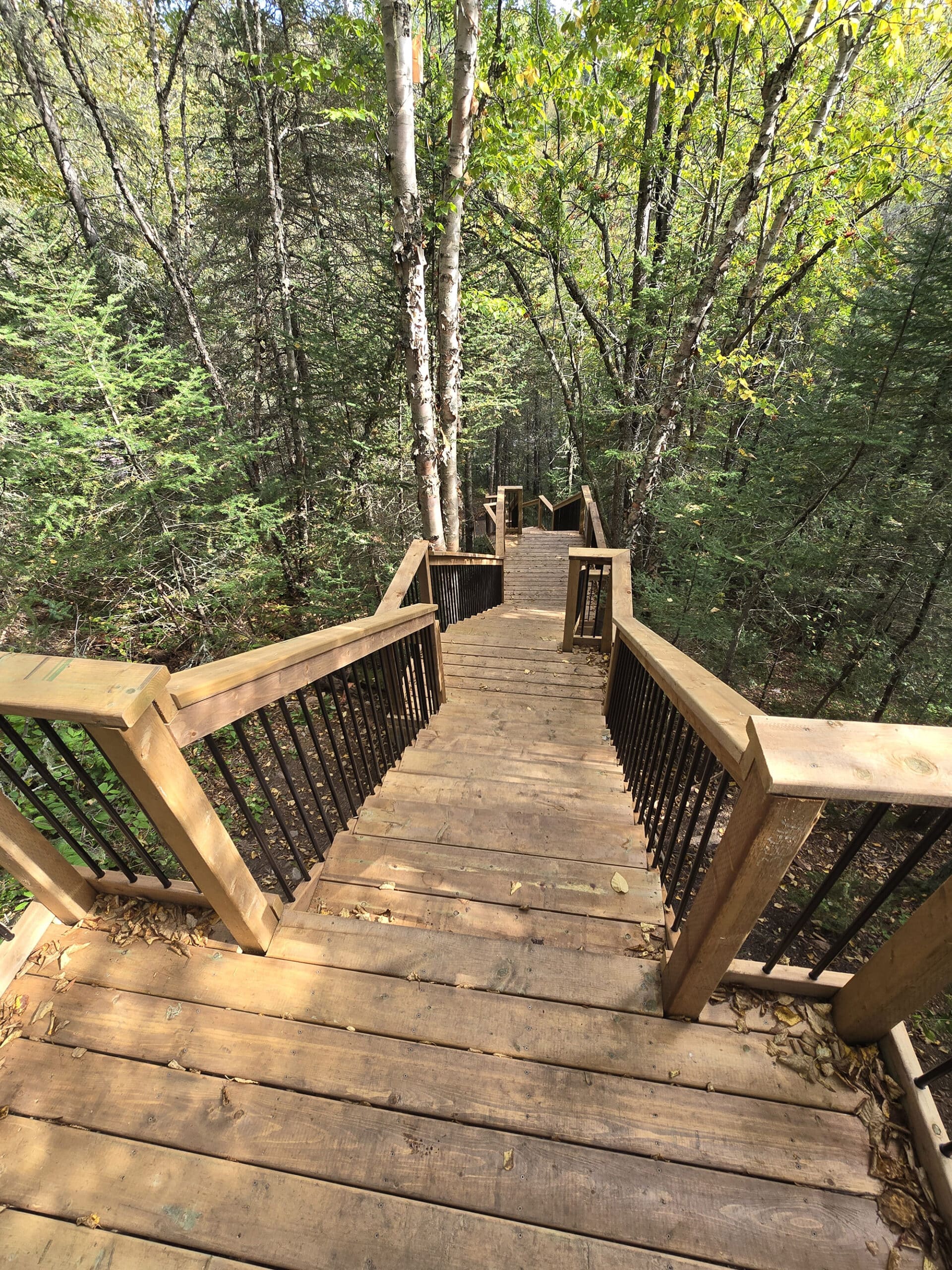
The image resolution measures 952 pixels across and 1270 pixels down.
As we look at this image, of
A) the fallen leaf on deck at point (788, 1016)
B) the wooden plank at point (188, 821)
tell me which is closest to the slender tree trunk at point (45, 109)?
the wooden plank at point (188, 821)

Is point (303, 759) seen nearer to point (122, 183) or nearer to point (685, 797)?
point (685, 797)

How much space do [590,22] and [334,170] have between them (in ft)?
16.4

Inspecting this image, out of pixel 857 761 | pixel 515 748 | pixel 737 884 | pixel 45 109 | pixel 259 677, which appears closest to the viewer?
pixel 857 761

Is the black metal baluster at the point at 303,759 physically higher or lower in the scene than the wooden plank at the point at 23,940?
higher

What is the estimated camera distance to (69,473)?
4414mm

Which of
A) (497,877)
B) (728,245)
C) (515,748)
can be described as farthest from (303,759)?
(728,245)

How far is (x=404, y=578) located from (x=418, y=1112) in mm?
3213

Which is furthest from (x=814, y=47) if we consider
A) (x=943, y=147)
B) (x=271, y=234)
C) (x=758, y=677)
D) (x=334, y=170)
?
(x=758, y=677)

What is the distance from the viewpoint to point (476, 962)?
1.63 metres

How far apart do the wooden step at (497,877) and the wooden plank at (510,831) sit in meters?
0.04

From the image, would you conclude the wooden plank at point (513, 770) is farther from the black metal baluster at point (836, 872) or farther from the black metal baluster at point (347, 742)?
the black metal baluster at point (836, 872)

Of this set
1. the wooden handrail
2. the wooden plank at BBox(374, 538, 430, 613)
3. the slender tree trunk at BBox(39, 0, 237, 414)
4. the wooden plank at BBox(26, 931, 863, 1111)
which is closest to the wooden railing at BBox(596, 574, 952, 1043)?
the wooden plank at BBox(26, 931, 863, 1111)

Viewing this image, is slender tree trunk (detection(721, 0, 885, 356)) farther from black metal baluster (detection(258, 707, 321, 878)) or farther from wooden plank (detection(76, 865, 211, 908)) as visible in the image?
wooden plank (detection(76, 865, 211, 908))

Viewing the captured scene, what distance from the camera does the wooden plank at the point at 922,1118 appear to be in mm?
1072
